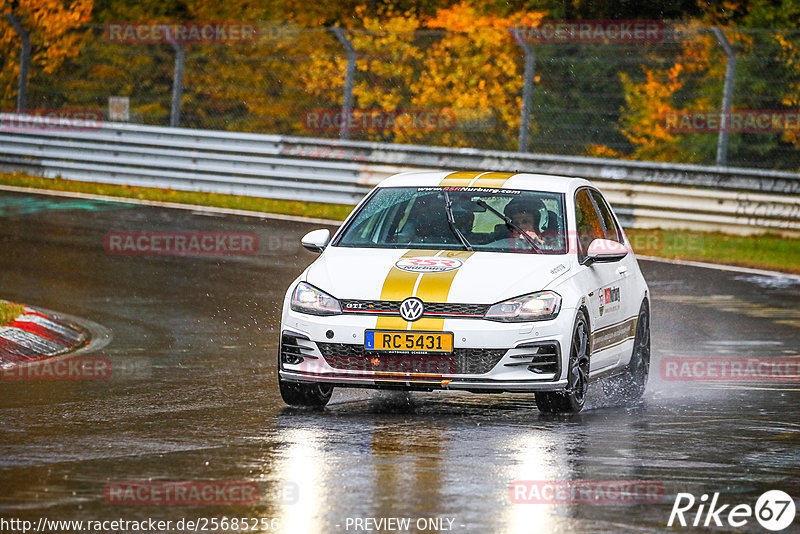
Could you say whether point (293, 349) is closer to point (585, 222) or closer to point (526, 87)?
point (585, 222)

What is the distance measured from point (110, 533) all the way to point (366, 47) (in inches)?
1035

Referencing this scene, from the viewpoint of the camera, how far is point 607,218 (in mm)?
11938

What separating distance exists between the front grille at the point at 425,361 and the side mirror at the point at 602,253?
1221mm

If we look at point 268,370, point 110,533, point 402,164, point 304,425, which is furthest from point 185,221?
point 110,533

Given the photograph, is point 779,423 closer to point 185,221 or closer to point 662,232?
point 662,232

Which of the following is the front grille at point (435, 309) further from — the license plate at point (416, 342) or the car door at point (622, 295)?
the car door at point (622, 295)

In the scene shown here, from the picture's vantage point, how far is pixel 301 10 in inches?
1359

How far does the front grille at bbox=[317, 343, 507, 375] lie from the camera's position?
9469 millimetres

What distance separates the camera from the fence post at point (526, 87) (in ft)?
73.6

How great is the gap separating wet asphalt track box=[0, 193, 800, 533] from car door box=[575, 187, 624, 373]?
366 mm

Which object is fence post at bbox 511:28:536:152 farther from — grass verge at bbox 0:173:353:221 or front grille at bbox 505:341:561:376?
front grille at bbox 505:341:561:376

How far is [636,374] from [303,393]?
274cm

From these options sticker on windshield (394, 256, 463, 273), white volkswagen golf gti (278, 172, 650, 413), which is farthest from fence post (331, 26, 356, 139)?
sticker on windshield (394, 256, 463, 273)

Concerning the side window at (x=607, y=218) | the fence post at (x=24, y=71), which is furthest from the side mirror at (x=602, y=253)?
the fence post at (x=24, y=71)
